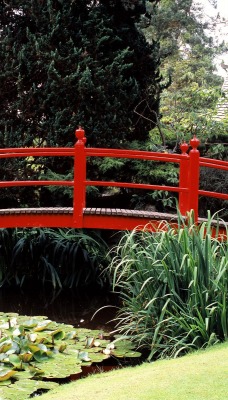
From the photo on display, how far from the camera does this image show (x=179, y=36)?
994 inches

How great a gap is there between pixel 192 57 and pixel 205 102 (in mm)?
10880

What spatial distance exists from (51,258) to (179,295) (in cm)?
424

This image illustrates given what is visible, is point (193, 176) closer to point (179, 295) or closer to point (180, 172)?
point (180, 172)

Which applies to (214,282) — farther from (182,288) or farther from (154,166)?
(154,166)

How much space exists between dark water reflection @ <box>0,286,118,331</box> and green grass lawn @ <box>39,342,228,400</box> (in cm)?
274

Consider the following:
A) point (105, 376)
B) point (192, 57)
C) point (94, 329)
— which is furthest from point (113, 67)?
point (192, 57)

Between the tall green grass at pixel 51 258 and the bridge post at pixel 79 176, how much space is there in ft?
5.17

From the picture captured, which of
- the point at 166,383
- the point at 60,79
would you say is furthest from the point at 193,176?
the point at 166,383

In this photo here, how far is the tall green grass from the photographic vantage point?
1072 cm

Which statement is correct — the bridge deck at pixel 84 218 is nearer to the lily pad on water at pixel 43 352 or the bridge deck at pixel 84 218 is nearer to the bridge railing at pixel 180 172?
the bridge railing at pixel 180 172

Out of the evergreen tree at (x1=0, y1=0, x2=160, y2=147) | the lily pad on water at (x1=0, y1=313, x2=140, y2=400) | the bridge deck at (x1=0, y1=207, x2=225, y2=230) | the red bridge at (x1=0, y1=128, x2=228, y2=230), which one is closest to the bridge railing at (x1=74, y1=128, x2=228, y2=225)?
the red bridge at (x1=0, y1=128, x2=228, y2=230)

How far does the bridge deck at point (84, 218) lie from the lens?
29.8ft

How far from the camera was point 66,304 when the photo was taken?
973 centimetres

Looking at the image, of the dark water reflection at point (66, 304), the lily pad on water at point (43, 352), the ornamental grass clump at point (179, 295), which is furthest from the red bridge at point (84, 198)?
the lily pad on water at point (43, 352)
